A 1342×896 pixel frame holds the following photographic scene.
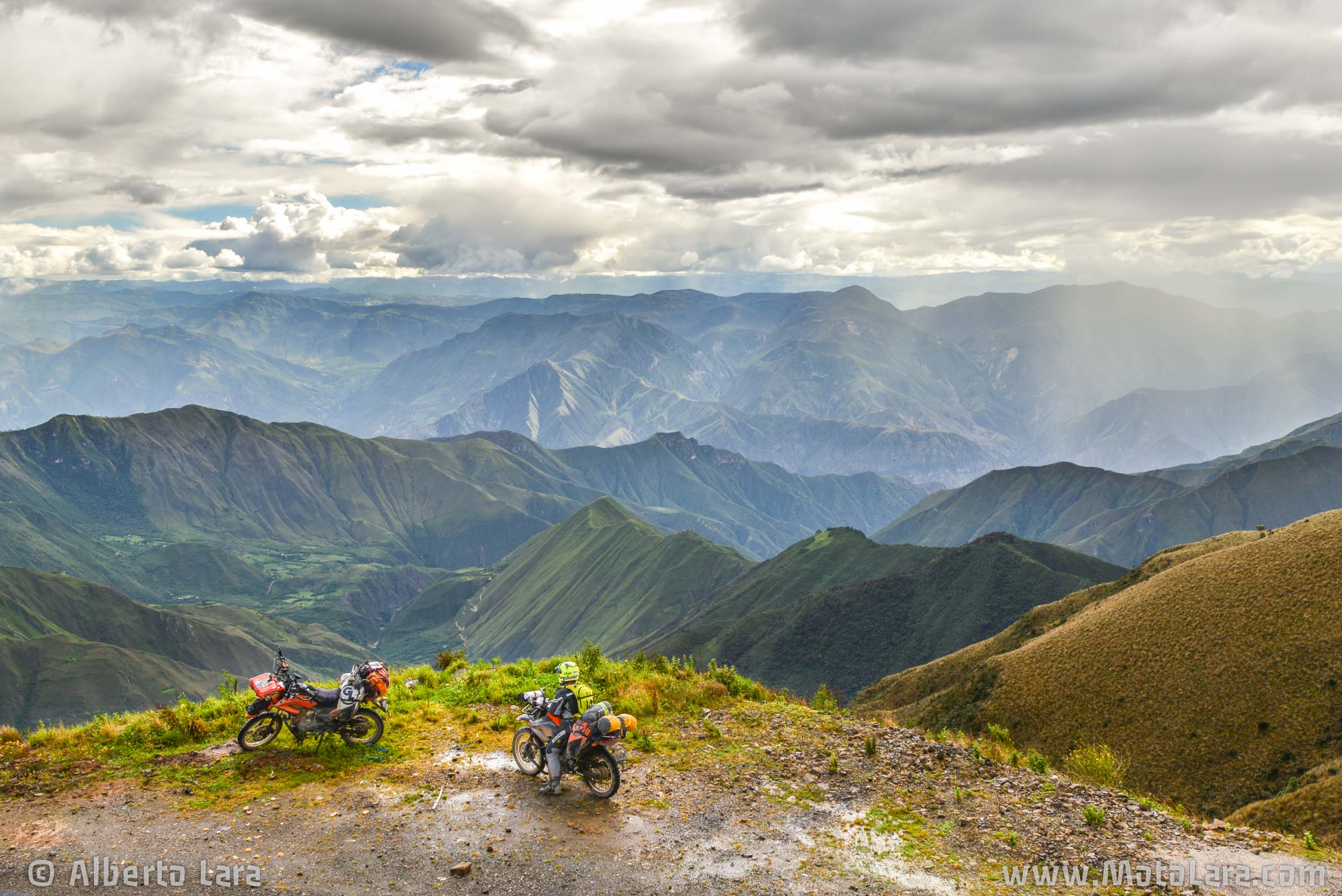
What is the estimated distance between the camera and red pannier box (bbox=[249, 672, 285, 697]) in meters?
15.6

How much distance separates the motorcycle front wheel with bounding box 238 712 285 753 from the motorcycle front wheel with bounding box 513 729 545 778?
200 inches

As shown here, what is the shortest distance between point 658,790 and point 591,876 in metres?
3.15

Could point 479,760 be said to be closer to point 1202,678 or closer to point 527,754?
point 527,754

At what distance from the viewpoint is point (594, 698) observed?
19.7m

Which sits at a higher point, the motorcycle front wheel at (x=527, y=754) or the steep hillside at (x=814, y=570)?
the motorcycle front wheel at (x=527, y=754)

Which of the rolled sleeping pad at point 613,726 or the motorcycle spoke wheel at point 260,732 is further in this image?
the motorcycle spoke wheel at point 260,732

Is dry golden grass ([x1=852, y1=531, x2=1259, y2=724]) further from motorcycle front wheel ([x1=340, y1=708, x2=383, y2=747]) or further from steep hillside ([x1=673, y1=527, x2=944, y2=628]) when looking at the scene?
steep hillside ([x1=673, y1=527, x2=944, y2=628])

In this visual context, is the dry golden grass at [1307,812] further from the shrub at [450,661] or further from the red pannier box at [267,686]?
the red pannier box at [267,686]

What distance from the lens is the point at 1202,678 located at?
32031 millimetres

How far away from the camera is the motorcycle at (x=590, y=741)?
14430 millimetres

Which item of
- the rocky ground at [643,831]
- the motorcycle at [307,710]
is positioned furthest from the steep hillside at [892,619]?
the motorcycle at [307,710]

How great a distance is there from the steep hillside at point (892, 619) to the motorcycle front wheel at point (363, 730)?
89.3 meters

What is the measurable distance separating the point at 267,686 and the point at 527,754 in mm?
5599

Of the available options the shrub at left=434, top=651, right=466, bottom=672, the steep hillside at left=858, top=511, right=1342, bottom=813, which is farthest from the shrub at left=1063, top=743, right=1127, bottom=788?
the shrub at left=434, top=651, right=466, bottom=672
